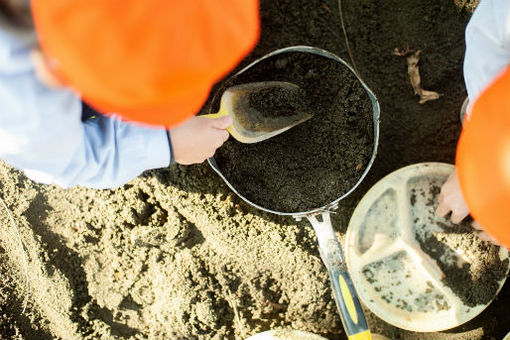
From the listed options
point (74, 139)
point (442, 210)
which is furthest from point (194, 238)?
point (442, 210)

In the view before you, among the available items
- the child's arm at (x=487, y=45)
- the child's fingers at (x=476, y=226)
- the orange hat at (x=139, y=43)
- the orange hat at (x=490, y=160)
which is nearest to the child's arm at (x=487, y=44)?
the child's arm at (x=487, y=45)

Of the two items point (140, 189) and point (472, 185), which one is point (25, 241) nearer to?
point (140, 189)

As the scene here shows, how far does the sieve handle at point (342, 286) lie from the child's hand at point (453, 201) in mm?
290

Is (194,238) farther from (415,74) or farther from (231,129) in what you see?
(415,74)

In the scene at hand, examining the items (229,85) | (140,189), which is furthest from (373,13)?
(140,189)

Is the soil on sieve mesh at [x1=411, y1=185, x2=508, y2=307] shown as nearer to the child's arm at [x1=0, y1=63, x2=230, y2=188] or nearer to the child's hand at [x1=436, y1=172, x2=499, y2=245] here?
the child's hand at [x1=436, y1=172, x2=499, y2=245]

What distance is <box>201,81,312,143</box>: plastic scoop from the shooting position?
998 mm

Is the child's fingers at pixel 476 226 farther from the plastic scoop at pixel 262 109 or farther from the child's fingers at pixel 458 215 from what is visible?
the plastic scoop at pixel 262 109

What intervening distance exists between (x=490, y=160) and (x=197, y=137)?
20.6 inches

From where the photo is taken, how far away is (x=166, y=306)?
117cm

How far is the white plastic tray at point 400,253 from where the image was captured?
1.11m

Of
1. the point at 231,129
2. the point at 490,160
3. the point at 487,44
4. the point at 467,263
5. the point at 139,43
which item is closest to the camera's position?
the point at 139,43

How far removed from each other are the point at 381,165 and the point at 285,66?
387mm

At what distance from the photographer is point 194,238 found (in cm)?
116
